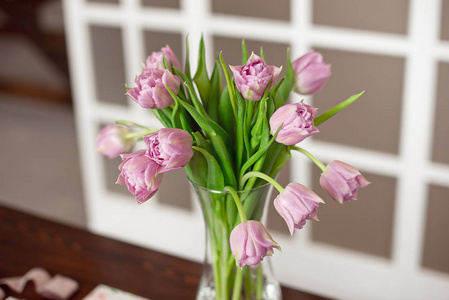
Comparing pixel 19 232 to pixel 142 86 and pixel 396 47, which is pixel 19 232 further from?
pixel 396 47

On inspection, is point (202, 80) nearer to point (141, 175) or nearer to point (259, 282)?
point (141, 175)

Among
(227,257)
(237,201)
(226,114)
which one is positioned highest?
(226,114)

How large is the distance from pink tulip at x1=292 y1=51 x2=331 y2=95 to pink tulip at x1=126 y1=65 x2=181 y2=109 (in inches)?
8.2

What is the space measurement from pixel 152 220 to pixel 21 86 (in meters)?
2.46

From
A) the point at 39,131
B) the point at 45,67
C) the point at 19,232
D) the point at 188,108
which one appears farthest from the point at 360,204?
the point at 45,67

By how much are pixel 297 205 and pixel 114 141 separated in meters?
0.34

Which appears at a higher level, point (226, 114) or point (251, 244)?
point (226, 114)

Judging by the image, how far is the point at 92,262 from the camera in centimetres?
125

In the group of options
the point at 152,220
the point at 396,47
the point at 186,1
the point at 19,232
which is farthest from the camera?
the point at 152,220

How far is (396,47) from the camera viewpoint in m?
1.77

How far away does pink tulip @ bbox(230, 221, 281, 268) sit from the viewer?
2.47 ft

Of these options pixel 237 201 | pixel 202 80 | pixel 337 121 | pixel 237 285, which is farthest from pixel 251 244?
pixel 337 121

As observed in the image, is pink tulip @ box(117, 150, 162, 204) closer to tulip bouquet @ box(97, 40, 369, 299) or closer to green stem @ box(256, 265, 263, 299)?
tulip bouquet @ box(97, 40, 369, 299)

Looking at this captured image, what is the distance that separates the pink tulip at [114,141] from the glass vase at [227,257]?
0.14 metres
